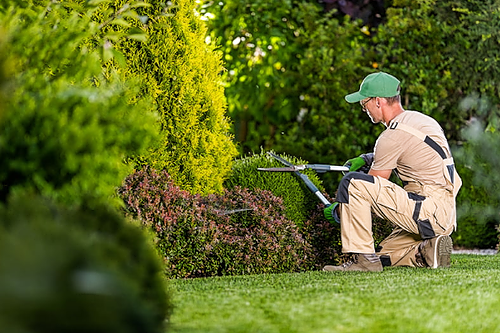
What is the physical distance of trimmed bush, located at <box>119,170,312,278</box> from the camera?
4969 millimetres

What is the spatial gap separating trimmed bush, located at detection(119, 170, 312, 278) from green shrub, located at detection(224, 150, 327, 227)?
226 mm

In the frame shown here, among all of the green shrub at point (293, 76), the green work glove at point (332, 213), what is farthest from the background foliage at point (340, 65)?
the green work glove at point (332, 213)

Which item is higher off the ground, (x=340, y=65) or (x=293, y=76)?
(x=340, y=65)

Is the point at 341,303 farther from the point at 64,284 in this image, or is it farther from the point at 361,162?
the point at 361,162

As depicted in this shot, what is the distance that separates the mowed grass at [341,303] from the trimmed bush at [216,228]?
424 millimetres

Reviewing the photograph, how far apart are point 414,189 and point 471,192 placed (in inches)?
127

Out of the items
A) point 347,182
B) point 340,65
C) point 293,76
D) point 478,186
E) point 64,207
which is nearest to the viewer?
point 64,207

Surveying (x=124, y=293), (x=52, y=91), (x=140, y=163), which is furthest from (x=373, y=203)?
(x=124, y=293)

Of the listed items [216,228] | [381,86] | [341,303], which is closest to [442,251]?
[381,86]

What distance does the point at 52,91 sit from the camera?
8.93ft

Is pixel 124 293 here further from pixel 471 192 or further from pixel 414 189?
pixel 471 192

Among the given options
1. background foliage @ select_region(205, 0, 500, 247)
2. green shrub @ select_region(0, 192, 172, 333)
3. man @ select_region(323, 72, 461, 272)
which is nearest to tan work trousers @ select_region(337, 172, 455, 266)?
man @ select_region(323, 72, 461, 272)

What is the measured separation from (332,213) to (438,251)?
2.89 feet

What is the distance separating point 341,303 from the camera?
133 inches
